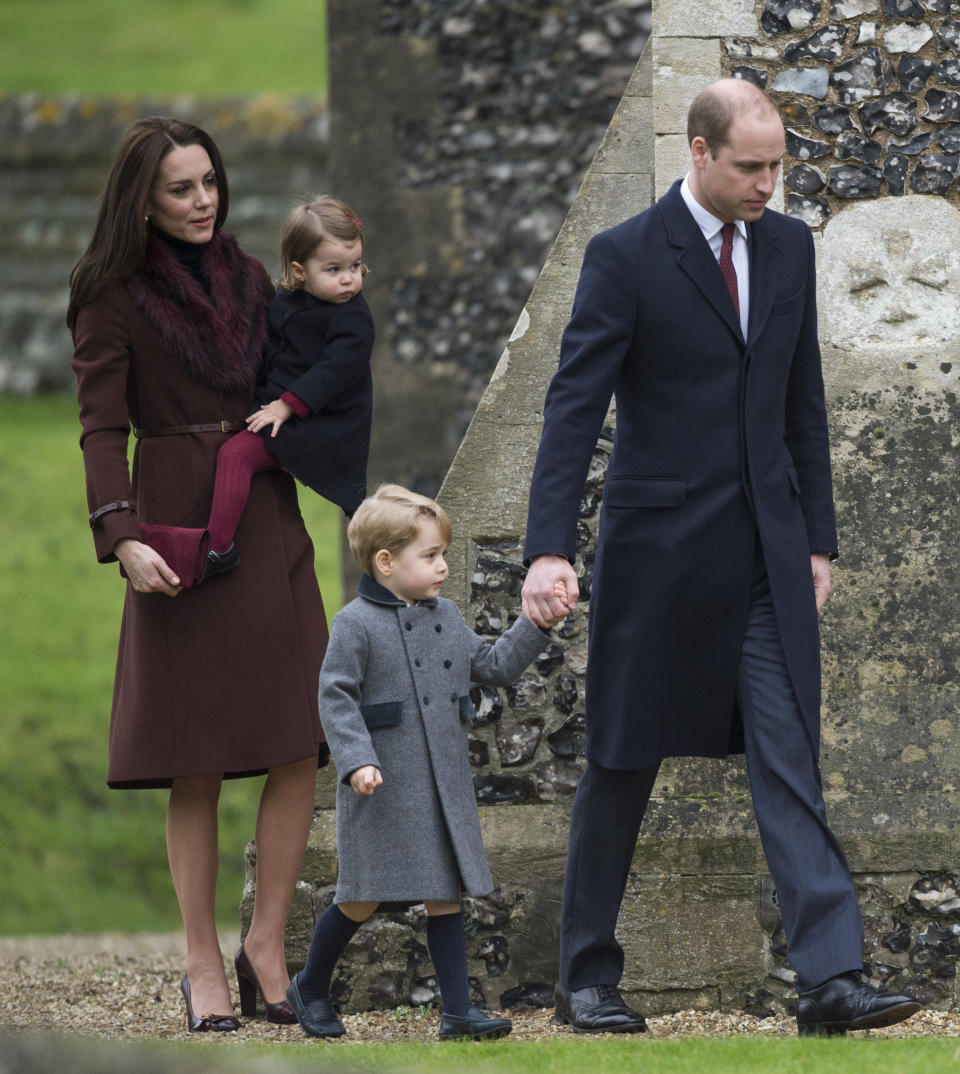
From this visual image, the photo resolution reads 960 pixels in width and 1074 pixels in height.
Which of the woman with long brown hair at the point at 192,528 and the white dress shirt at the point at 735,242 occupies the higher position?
the white dress shirt at the point at 735,242

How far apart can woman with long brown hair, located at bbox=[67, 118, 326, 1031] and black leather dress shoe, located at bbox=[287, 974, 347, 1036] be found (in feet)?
0.65

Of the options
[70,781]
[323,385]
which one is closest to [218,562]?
[323,385]

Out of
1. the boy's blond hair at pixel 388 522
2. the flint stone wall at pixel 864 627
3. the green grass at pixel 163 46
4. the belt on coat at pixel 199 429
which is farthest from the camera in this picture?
the green grass at pixel 163 46

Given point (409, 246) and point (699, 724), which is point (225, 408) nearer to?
point (699, 724)

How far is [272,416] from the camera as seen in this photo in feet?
14.8

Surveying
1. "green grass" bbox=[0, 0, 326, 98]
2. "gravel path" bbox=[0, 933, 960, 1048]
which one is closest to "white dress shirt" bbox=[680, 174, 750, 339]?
"gravel path" bbox=[0, 933, 960, 1048]

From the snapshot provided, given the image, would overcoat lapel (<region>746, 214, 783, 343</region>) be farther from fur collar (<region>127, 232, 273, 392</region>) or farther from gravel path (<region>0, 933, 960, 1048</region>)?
gravel path (<region>0, 933, 960, 1048</region>)

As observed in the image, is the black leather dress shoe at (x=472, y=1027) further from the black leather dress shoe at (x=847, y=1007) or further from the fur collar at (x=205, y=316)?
the fur collar at (x=205, y=316)

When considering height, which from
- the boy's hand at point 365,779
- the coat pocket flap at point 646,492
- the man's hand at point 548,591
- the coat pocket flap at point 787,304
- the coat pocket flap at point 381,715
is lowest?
the boy's hand at point 365,779

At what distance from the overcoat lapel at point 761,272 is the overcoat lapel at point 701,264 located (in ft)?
0.12

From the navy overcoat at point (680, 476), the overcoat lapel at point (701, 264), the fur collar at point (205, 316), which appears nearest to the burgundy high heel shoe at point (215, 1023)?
the navy overcoat at point (680, 476)

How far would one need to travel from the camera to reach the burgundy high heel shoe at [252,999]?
458 cm

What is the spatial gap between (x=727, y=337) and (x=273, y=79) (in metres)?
20.0

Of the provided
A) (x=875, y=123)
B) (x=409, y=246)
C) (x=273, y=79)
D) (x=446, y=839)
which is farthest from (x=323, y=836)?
(x=273, y=79)
